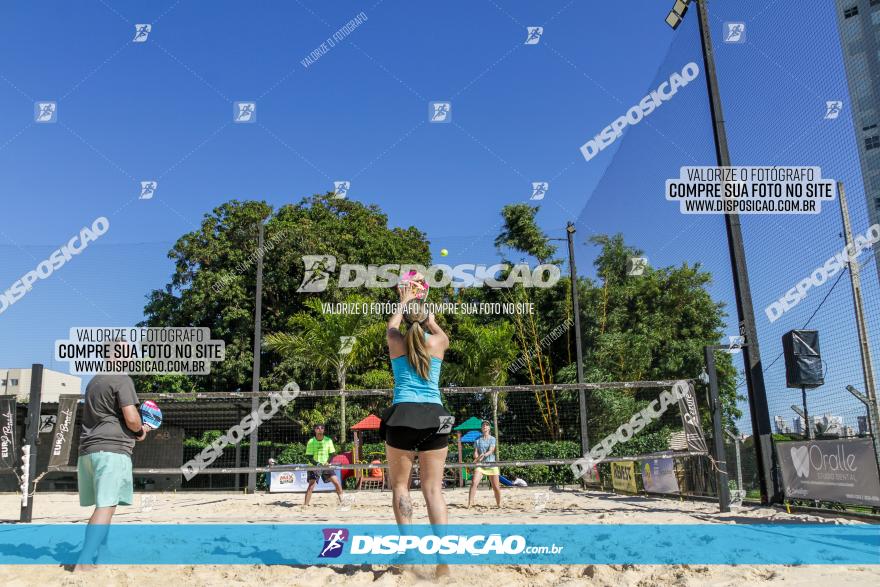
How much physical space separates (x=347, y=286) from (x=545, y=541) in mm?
20106

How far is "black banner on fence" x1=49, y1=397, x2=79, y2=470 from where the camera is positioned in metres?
7.95

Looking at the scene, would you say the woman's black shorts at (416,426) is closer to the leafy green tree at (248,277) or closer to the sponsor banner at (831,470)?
the sponsor banner at (831,470)

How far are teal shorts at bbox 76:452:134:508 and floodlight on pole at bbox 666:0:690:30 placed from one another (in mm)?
9838

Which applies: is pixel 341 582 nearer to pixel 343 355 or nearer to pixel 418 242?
pixel 343 355

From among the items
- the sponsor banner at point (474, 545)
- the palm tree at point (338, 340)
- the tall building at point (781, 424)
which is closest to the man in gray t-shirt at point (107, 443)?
the sponsor banner at point (474, 545)

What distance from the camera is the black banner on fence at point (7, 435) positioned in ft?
26.1

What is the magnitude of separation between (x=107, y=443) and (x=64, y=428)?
5577mm

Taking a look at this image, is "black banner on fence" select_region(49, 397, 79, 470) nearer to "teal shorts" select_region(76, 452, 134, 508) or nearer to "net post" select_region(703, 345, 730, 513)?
"teal shorts" select_region(76, 452, 134, 508)

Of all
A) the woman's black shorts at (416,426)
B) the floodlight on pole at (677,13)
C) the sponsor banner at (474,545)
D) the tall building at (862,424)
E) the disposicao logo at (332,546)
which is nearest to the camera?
the woman's black shorts at (416,426)

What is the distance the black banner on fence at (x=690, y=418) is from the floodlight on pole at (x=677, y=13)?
587cm

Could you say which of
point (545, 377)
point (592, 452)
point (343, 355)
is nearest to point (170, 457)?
point (343, 355)

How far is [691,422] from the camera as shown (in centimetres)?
746

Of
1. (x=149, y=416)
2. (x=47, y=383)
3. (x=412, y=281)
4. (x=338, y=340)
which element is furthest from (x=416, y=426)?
(x=47, y=383)

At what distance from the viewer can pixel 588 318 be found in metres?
20.3
